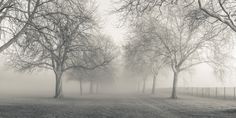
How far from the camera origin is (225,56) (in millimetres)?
36688

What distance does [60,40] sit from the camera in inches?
810

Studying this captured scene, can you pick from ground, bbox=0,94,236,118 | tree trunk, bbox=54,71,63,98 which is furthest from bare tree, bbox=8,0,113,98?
ground, bbox=0,94,236,118

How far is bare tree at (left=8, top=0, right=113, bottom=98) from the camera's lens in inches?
753

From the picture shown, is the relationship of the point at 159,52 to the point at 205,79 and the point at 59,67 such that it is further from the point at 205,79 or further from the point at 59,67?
the point at 205,79

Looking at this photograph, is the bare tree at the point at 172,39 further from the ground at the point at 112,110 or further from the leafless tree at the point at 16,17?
the leafless tree at the point at 16,17

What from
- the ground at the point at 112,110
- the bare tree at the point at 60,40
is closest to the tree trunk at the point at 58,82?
the bare tree at the point at 60,40

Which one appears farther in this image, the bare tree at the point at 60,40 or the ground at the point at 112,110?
the bare tree at the point at 60,40

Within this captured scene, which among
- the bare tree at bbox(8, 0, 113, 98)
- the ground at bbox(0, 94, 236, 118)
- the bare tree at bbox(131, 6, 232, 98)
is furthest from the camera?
the bare tree at bbox(131, 6, 232, 98)

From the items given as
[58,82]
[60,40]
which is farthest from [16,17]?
[58,82]

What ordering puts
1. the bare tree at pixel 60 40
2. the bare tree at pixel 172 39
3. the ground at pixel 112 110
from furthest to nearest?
the bare tree at pixel 172 39
the bare tree at pixel 60 40
the ground at pixel 112 110

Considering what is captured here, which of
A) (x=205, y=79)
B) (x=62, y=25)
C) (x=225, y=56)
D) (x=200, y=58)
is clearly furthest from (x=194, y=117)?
(x=205, y=79)

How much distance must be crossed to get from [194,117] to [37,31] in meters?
11.0

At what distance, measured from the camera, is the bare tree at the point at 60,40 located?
19.1 meters

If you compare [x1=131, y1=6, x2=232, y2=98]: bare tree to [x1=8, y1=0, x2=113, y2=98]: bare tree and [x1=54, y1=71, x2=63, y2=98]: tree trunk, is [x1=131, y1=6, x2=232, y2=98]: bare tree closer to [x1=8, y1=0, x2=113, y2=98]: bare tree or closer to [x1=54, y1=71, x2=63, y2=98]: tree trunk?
[x1=8, y1=0, x2=113, y2=98]: bare tree
